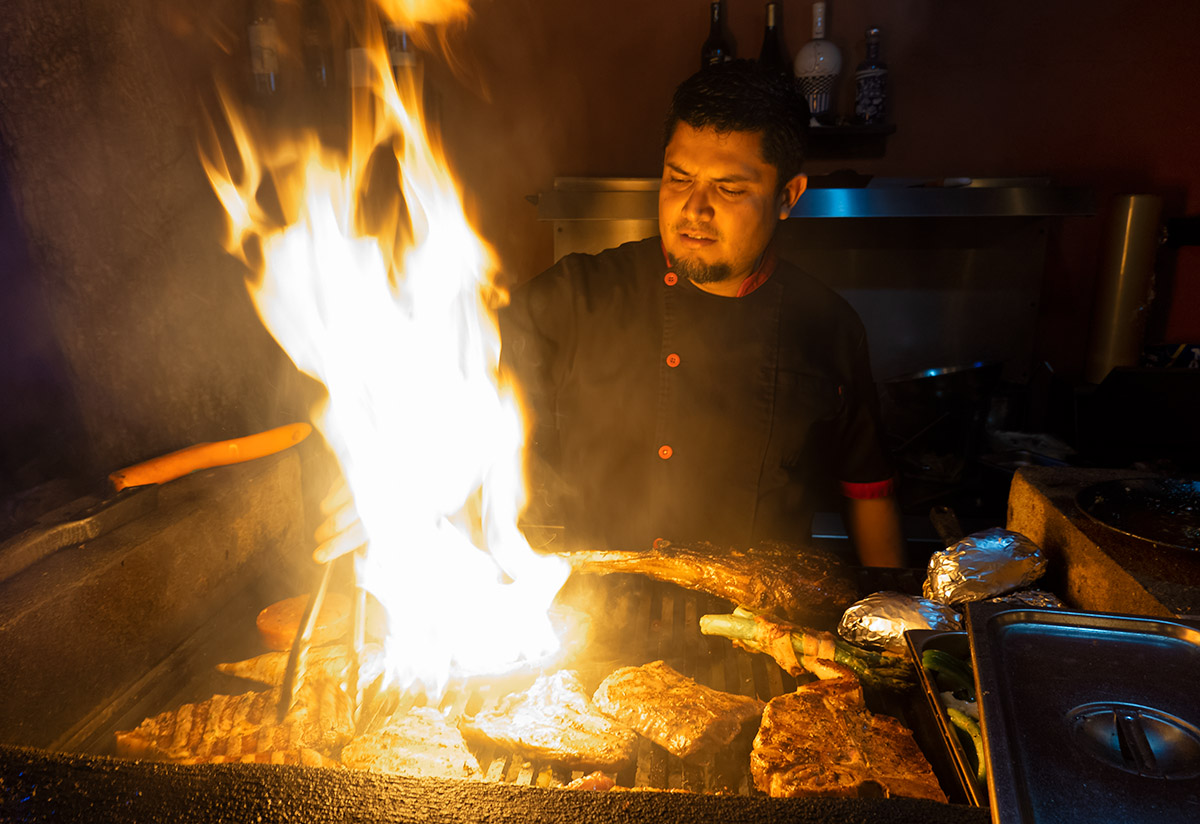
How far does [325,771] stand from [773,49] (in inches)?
210

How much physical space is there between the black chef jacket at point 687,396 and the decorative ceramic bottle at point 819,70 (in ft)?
7.16

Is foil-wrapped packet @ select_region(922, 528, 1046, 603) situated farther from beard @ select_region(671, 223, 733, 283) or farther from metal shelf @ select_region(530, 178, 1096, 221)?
metal shelf @ select_region(530, 178, 1096, 221)

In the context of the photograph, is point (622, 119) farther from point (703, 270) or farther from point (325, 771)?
point (325, 771)

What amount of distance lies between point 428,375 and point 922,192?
3.42 metres

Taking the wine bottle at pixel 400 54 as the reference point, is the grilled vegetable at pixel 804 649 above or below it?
below

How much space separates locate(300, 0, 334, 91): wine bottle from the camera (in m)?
4.22

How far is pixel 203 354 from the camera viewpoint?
2762 millimetres

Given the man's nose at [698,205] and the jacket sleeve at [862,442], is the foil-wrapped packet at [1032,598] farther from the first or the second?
the man's nose at [698,205]

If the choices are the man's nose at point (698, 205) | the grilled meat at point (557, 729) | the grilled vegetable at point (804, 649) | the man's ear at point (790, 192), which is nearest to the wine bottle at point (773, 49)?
the man's ear at point (790, 192)

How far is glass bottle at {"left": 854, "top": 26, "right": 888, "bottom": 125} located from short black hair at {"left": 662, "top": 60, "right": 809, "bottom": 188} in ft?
7.72

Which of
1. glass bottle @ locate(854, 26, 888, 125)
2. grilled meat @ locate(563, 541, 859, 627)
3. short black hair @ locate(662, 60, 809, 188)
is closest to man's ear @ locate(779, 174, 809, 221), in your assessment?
short black hair @ locate(662, 60, 809, 188)

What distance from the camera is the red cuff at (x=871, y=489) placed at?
3145mm

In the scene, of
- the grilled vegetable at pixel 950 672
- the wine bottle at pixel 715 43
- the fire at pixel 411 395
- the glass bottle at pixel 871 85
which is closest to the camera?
the grilled vegetable at pixel 950 672

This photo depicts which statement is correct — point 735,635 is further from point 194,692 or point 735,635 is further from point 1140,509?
point 194,692
